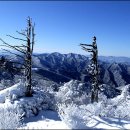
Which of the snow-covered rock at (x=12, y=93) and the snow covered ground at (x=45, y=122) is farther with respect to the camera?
the snow-covered rock at (x=12, y=93)

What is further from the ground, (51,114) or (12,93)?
(12,93)

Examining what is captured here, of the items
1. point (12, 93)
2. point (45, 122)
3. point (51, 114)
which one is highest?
point (12, 93)

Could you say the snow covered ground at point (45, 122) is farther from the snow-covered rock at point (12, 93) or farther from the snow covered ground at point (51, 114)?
the snow-covered rock at point (12, 93)

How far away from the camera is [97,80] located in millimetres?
25844

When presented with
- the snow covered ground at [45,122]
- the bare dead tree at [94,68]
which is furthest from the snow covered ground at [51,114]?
the bare dead tree at [94,68]

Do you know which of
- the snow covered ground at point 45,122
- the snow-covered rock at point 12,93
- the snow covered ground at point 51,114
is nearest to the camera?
the snow covered ground at point 51,114

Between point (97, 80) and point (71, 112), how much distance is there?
15.7 metres

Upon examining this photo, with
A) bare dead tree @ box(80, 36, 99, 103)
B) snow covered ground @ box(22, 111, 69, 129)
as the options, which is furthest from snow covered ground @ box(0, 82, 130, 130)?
bare dead tree @ box(80, 36, 99, 103)

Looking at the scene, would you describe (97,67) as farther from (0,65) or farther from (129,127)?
(129,127)

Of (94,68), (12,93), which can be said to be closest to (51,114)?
(12,93)

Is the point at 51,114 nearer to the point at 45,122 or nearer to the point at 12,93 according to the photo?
the point at 12,93

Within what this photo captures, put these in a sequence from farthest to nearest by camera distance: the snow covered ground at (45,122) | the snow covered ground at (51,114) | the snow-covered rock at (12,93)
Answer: the snow-covered rock at (12,93) → the snow covered ground at (45,122) → the snow covered ground at (51,114)

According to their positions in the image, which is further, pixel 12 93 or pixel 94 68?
pixel 94 68

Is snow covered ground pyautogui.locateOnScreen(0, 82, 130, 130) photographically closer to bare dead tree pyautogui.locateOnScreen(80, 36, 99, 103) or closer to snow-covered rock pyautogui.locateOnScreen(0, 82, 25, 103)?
snow-covered rock pyautogui.locateOnScreen(0, 82, 25, 103)
